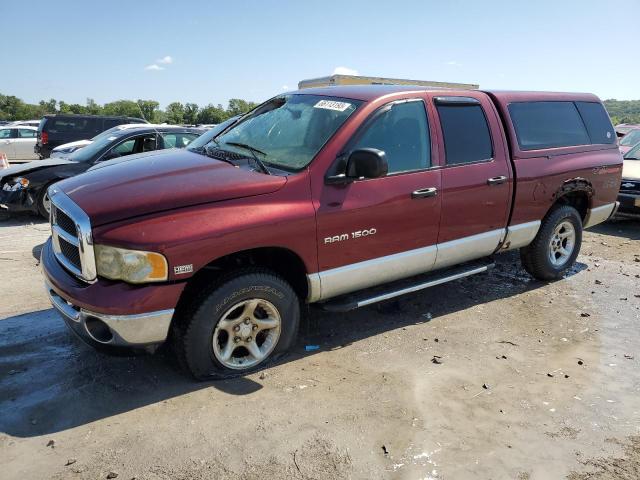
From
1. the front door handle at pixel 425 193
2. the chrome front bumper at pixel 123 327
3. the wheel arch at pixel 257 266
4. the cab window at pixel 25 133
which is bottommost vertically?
the chrome front bumper at pixel 123 327

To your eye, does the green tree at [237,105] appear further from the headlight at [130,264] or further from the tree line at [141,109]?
the headlight at [130,264]

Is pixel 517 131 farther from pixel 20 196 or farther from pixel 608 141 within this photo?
pixel 20 196

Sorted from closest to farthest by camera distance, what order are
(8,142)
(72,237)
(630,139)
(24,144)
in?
(72,237) → (630,139) → (8,142) → (24,144)

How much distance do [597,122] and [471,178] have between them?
2.51 metres

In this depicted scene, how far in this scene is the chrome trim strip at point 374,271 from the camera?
3.73 meters

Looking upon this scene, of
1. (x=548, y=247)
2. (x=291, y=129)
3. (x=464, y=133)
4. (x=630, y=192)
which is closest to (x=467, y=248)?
(x=464, y=133)

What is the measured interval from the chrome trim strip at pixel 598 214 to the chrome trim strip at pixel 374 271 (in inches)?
105

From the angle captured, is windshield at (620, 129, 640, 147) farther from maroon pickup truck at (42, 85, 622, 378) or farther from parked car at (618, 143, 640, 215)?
maroon pickup truck at (42, 85, 622, 378)

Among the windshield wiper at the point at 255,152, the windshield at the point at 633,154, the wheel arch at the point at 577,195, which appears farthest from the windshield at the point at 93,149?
the windshield at the point at 633,154

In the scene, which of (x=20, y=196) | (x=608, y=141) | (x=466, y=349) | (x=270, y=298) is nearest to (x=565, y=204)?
Answer: (x=608, y=141)

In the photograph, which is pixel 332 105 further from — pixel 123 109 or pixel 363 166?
pixel 123 109

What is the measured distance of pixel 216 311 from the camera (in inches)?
128

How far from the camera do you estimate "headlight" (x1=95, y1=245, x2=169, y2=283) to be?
295cm

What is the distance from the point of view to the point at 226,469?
2.64 metres
